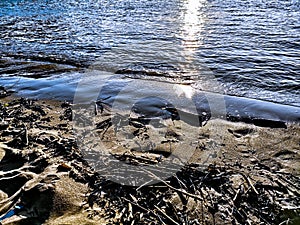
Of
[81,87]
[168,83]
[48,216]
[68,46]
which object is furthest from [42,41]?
[48,216]

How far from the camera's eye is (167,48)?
6762 mm

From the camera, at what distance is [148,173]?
2.47 m

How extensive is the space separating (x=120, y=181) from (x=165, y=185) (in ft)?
1.23

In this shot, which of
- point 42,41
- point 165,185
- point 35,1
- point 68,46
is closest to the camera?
point 165,185

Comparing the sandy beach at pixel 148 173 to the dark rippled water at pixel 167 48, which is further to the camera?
the dark rippled water at pixel 167 48

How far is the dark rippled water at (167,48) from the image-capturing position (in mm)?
4988

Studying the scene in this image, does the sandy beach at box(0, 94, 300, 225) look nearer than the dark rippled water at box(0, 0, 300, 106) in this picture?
Yes

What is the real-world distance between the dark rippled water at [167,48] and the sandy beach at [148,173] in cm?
140

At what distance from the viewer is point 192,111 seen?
12.8 feet

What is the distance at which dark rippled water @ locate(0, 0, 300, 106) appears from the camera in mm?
4988

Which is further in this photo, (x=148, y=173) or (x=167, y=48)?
(x=167, y=48)

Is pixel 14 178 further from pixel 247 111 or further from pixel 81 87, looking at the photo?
pixel 247 111

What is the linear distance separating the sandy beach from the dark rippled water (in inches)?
55.0

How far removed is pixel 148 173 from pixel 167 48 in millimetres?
4765
